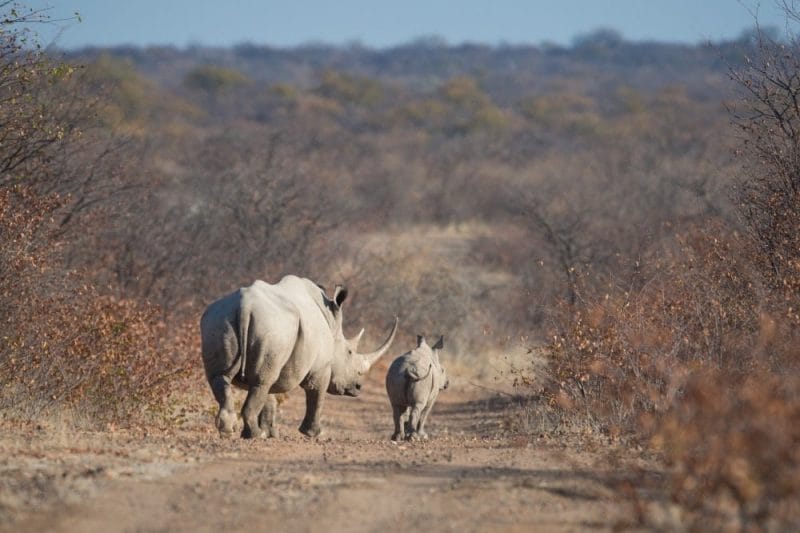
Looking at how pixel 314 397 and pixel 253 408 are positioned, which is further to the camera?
pixel 314 397

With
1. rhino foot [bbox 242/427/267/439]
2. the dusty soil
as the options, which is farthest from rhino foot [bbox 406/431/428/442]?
rhino foot [bbox 242/427/267/439]

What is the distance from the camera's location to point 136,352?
1373 cm

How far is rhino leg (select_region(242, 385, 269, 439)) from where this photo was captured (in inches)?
464

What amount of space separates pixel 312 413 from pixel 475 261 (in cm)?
2086

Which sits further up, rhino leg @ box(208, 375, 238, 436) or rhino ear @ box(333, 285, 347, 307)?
rhino ear @ box(333, 285, 347, 307)

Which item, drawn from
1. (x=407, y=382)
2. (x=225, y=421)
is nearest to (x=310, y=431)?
(x=407, y=382)

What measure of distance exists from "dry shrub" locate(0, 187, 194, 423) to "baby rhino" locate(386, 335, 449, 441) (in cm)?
247

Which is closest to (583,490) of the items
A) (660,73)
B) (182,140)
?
(182,140)

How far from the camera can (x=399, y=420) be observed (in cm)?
1436

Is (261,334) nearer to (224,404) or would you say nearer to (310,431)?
(224,404)

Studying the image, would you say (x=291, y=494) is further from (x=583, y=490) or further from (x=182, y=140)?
(x=182, y=140)

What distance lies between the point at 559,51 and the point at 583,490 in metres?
127

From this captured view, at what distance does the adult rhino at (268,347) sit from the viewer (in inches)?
445

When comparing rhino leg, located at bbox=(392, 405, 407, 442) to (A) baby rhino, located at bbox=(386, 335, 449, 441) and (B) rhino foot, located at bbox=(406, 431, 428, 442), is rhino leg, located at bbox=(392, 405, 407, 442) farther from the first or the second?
(B) rhino foot, located at bbox=(406, 431, 428, 442)
